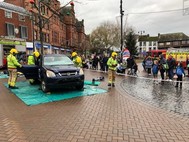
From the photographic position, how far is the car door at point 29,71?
36.4 ft

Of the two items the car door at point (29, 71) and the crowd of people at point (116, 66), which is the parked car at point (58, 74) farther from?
the crowd of people at point (116, 66)

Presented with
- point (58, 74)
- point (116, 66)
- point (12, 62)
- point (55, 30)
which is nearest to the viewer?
point (58, 74)

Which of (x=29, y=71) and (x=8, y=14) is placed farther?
(x=8, y=14)

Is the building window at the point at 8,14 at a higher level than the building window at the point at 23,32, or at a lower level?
higher

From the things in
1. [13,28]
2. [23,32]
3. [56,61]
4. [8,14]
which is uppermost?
[8,14]

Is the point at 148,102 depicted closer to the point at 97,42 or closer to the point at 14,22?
A: the point at 14,22

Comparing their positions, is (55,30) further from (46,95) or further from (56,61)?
(46,95)

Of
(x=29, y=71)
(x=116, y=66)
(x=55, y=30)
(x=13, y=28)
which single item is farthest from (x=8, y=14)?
(x=116, y=66)

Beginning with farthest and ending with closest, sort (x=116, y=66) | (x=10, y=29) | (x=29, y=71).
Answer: (x=10, y=29) → (x=116, y=66) → (x=29, y=71)

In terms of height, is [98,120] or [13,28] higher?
[13,28]

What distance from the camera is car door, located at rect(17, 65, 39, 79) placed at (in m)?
11.1

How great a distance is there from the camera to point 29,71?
11.2 meters

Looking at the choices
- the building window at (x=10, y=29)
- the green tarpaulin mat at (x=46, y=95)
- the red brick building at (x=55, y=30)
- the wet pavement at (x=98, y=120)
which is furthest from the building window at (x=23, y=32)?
the wet pavement at (x=98, y=120)

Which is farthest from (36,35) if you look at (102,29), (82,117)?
(82,117)
